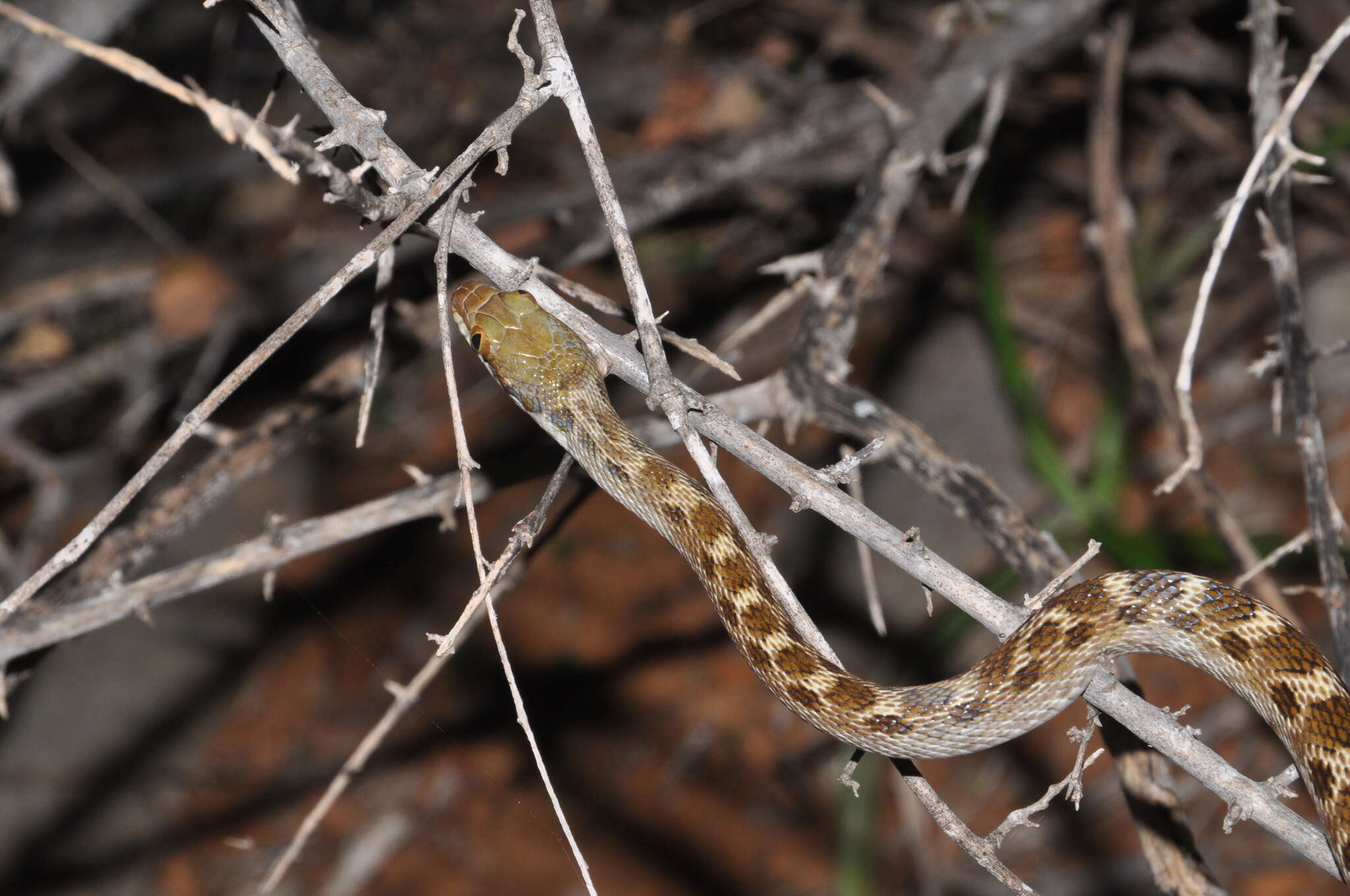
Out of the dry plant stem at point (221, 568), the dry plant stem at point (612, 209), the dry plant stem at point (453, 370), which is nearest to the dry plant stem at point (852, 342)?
the dry plant stem at point (612, 209)

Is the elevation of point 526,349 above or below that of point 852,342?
above

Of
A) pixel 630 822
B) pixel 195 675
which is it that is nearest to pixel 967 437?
pixel 630 822

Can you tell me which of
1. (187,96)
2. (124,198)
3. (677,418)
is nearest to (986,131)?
(677,418)

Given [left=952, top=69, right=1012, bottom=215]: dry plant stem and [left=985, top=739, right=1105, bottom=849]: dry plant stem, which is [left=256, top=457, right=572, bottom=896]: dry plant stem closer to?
[left=985, top=739, right=1105, bottom=849]: dry plant stem

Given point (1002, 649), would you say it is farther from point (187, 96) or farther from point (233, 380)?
point (187, 96)

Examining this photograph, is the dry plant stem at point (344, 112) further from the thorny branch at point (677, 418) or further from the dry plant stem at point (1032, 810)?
the dry plant stem at point (1032, 810)

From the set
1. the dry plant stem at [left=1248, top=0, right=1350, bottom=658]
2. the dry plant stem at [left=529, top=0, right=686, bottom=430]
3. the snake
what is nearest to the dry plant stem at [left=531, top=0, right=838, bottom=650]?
the dry plant stem at [left=529, top=0, right=686, bottom=430]
